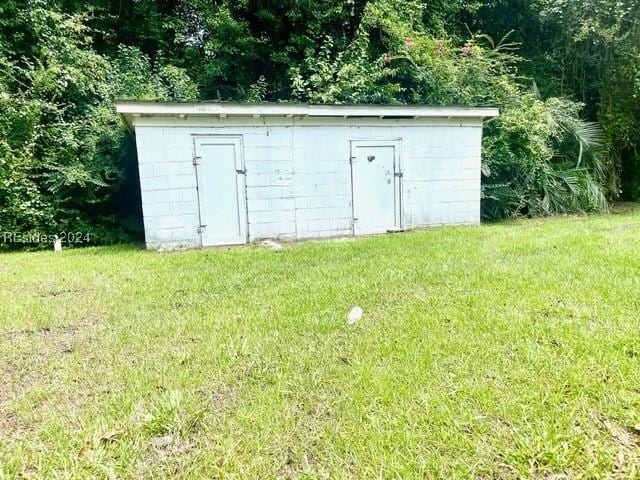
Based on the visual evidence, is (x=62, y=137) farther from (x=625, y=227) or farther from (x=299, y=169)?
(x=625, y=227)

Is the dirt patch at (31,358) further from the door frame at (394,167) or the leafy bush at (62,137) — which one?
the door frame at (394,167)

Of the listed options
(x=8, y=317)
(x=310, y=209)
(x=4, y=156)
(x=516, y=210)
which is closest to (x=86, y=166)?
(x=4, y=156)

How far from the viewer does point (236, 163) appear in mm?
7117

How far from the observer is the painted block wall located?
678 cm

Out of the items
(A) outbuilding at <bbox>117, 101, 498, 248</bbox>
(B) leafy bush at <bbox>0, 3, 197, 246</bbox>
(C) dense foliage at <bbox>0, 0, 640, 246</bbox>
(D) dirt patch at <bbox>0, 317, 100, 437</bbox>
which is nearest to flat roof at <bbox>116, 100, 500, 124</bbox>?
(A) outbuilding at <bbox>117, 101, 498, 248</bbox>

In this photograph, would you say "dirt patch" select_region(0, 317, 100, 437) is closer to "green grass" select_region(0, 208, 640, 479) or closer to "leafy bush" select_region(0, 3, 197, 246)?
"green grass" select_region(0, 208, 640, 479)

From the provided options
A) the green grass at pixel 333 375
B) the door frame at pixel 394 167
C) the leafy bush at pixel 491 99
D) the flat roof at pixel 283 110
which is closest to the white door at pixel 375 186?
the door frame at pixel 394 167

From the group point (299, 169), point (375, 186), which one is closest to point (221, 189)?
point (299, 169)

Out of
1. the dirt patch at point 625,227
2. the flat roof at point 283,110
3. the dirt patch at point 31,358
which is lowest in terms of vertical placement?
the dirt patch at point 625,227

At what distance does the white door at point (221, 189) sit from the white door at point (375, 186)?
6.77 feet

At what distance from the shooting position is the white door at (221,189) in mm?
6953

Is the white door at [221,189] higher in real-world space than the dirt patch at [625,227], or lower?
higher

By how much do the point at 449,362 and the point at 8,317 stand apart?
3423 millimetres

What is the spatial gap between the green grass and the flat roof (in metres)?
3.27
